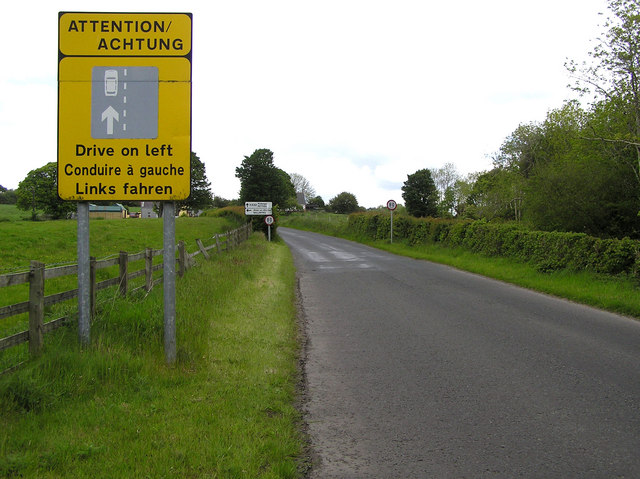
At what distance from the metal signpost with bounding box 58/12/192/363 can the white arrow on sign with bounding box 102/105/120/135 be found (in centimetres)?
1

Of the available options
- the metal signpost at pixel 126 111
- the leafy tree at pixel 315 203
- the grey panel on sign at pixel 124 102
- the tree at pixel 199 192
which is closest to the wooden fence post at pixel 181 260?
the metal signpost at pixel 126 111

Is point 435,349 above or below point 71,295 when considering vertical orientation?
below

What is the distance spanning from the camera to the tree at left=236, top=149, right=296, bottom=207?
68.4 m

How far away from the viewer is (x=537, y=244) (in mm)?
17000

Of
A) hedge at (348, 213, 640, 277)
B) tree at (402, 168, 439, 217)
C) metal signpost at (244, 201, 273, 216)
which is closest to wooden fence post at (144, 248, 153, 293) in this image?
hedge at (348, 213, 640, 277)

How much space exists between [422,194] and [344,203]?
34430 mm

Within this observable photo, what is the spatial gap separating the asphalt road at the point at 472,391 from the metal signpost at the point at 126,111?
239 centimetres

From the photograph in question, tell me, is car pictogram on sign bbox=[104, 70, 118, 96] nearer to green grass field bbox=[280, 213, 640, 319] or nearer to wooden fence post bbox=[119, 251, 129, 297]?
wooden fence post bbox=[119, 251, 129, 297]

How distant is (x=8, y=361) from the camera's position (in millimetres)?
5211

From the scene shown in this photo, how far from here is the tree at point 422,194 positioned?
7906cm

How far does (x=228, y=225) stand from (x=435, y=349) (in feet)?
124

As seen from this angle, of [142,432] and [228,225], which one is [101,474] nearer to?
[142,432]

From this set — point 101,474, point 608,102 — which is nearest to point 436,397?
point 101,474

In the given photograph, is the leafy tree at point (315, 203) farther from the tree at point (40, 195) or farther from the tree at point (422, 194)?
the tree at point (40, 195)
